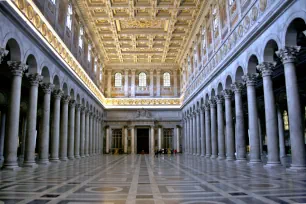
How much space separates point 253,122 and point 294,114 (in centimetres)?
494

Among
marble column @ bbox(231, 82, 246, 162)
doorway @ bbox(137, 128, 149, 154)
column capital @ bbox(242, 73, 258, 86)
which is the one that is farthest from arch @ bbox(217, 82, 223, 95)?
doorway @ bbox(137, 128, 149, 154)

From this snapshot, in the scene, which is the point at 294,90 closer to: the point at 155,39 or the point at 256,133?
the point at 256,133

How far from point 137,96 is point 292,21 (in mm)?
36935

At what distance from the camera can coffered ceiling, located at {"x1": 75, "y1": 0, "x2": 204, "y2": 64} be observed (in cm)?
2941

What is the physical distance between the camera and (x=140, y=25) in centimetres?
3534

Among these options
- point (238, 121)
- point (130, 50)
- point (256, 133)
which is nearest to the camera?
point (256, 133)

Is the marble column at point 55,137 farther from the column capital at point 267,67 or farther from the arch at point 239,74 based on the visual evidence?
the column capital at point 267,67

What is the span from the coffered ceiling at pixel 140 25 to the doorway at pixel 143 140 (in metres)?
11.8

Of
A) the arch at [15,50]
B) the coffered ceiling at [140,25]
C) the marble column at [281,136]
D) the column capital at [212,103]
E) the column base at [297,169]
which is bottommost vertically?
the column base at [297,169]

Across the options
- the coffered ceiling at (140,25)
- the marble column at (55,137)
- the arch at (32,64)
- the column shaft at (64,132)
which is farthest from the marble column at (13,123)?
the coffered ceiling at (140,25)

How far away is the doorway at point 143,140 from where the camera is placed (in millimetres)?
47872

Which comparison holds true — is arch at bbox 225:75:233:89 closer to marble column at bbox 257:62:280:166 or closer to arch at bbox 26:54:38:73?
marble column at bbox 257:62:280:166

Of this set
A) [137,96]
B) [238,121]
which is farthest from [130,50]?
[238,121]

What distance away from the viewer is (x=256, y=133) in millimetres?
17859
